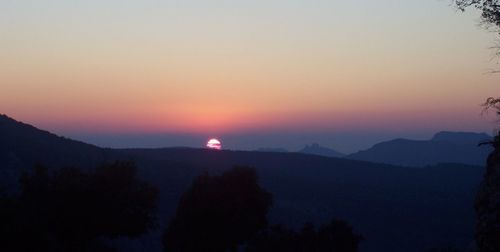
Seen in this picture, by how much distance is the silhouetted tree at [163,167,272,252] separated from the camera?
42.0m

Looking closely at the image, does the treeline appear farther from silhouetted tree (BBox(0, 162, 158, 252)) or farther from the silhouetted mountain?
the silhouetted mountain

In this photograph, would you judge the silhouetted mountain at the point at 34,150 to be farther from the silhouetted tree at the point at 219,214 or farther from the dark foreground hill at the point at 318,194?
the silhouetted tree at the point at 219,214

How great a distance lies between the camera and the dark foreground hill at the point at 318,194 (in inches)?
3548

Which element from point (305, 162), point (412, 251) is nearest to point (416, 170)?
point (305, 162)

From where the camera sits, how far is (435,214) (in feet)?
365

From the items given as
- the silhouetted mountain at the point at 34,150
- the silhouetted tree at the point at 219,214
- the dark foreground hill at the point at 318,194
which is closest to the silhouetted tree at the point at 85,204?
the silhouetted tree at the point at 219,214

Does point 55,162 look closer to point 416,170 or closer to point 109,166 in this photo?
point 109,166

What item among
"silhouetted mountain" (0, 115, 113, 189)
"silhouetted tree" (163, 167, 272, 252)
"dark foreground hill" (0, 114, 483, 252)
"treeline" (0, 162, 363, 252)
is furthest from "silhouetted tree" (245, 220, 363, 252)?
"silhouetted mountain" (0, 115, 113, 189)

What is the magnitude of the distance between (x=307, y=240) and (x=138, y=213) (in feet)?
40.8

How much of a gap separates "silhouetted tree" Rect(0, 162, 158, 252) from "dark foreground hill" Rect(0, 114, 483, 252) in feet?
108

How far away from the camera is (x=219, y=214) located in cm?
4225

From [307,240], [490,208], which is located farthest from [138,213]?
[490,208]

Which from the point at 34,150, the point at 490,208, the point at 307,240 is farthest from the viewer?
the point at 34,150

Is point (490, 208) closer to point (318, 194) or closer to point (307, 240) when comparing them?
point (307, 240)
